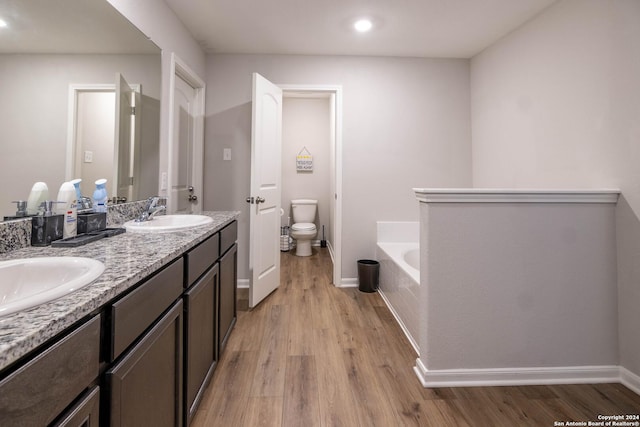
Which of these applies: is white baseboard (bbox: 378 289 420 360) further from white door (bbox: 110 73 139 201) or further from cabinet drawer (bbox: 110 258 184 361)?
white door (bbox: 110 73 139 201)

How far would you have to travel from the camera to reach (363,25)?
244 cm

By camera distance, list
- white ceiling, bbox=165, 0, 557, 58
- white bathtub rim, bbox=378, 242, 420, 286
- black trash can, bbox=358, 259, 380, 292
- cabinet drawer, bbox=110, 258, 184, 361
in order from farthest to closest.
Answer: black trash can, bbox=358, 259, 380, 292 → white bathtub rim, bbox=378, 242, 420, 286 → white ceiling, bbox=165, 0, 557, 58 → cabinet drawer, bbox=110, 258, 184, 361

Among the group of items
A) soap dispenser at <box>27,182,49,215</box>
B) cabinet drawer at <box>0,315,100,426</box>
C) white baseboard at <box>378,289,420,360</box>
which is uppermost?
soap dispenser at <box>27,182,49,215</box>

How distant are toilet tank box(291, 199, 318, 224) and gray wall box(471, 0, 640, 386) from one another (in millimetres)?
2616

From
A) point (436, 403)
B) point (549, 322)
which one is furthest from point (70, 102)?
point (549, 322)

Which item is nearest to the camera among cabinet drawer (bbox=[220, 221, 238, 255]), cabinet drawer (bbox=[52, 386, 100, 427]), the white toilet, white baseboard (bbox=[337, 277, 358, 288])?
cabinet drawer (bbox=[52, 386, 100, 427])

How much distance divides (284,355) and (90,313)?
4.63ft

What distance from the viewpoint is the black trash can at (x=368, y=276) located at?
9.55ft

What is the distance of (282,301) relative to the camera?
2693 mm

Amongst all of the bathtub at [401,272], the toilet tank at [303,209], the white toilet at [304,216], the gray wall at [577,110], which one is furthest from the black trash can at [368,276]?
the toilet tank at [303,209]

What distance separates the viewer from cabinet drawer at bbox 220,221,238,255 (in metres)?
1.71

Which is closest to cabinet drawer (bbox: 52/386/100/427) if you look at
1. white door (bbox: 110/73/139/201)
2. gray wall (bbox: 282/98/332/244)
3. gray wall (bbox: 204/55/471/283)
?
white door (bbox: 110/73/139/201)

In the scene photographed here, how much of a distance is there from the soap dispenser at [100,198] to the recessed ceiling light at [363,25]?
7.09 feet

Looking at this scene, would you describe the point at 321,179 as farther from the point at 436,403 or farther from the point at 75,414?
the point at 75,414
